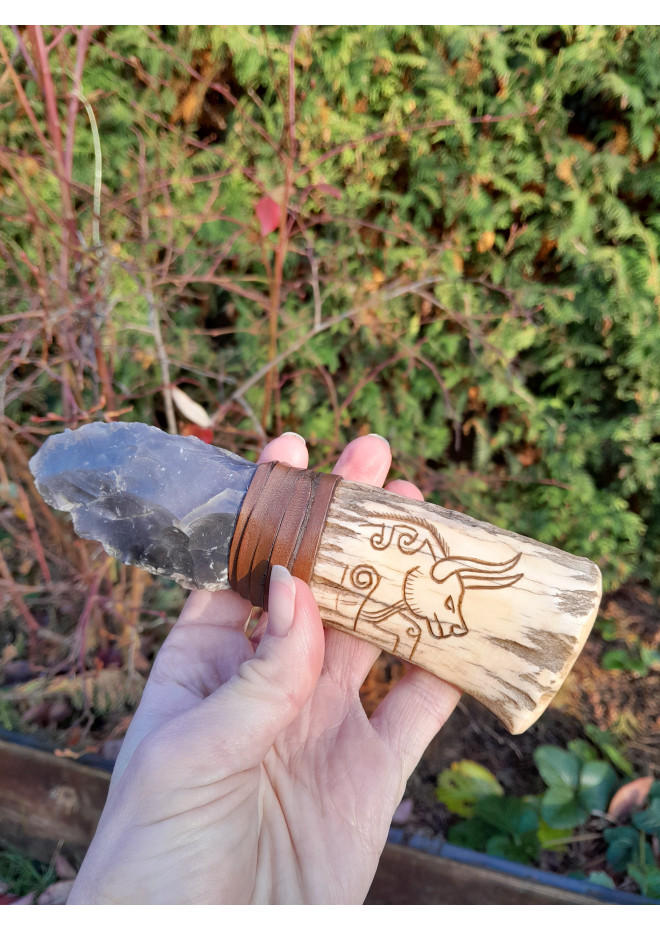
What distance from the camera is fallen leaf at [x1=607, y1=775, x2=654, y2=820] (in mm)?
2086

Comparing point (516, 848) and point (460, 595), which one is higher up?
point (460, 595)

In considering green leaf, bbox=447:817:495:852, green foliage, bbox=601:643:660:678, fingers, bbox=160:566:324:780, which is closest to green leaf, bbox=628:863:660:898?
green leaf, bbox=447:817:495:852

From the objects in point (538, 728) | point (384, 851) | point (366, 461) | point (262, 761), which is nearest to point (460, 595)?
point (366, 461)

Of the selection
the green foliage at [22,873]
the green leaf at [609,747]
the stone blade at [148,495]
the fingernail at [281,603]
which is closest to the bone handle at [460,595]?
the fingernail at [281,603]

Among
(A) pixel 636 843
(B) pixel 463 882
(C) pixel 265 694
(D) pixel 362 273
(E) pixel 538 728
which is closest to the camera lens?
(C) pixel 265 694

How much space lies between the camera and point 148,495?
143 centimetres

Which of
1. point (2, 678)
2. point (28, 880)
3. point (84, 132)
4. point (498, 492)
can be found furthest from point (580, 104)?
point (28, 880)

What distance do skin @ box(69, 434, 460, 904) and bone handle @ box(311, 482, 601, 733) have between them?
5.8 inches

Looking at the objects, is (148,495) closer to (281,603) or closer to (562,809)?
(281,603)

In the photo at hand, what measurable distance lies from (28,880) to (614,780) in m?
2.11

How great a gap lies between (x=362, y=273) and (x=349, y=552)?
1.46m

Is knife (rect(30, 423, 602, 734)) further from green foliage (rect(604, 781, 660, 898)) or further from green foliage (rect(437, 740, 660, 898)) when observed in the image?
green foliage (rect(604, 781, 660, 898))

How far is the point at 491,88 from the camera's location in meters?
2.24

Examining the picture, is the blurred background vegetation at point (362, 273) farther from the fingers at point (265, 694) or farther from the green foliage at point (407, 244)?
the fingers at point (265, 694)
